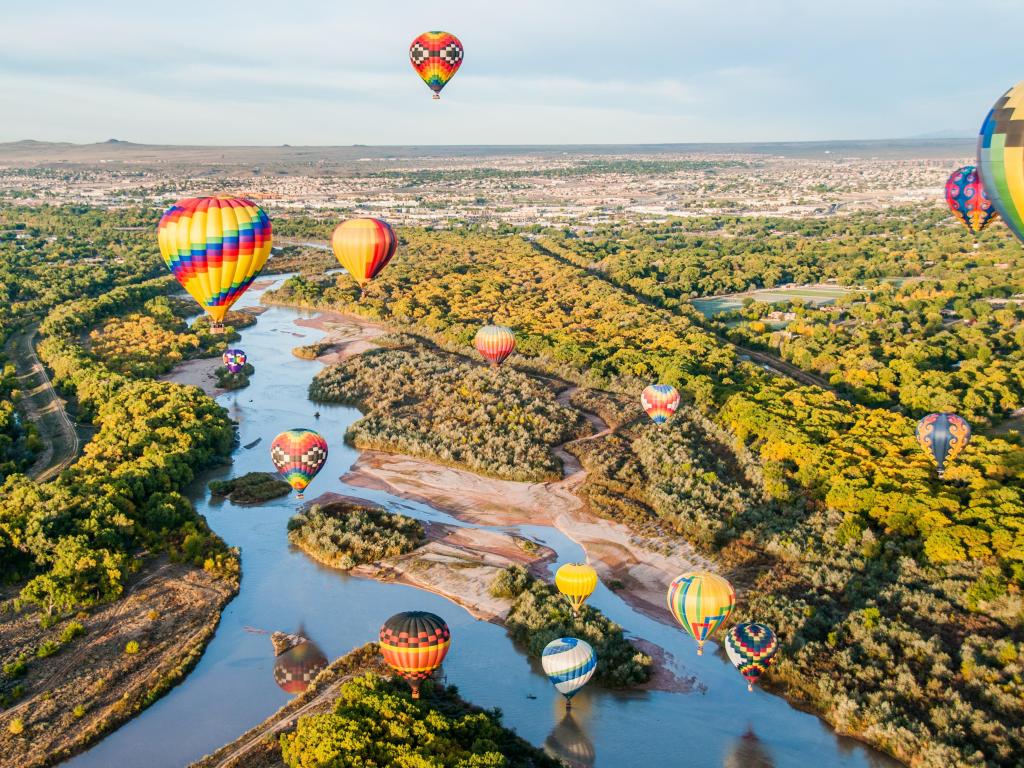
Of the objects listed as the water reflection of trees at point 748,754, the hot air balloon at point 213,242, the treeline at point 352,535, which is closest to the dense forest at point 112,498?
the treeline at point 352,535

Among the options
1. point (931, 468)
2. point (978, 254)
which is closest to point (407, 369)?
point (931, 468)

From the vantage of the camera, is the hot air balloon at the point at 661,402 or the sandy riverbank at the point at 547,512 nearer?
the sandy riverbank at the point at 547,512

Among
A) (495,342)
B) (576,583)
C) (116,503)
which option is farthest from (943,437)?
(116,503)

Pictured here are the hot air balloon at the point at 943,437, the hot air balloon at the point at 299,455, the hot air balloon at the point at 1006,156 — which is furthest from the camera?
the hot air balloon at the point at 943,437

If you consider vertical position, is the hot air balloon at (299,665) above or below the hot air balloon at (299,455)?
below

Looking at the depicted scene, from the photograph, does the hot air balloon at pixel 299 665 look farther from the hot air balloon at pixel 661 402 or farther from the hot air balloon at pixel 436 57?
the hot air balloon at pixel 436 57

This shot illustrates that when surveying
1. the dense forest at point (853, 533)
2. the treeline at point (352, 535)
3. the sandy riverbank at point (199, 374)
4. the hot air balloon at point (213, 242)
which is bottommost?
the sandy riverbank at point (199, 374)

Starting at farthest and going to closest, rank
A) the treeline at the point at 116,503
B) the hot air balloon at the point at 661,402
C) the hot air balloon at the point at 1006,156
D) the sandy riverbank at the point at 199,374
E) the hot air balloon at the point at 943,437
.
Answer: the sandy riverbank at the point at 199,374 < the hot air balloon at the point at 661,402 < the hot air balloon at the point at 943,437 < the treeline at the point at 116,503 < the hot air balloon at the point at 1006,156

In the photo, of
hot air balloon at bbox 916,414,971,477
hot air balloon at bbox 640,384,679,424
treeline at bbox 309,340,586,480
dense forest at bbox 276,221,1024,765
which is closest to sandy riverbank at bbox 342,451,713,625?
treeline at bbox 309,340,586,480
